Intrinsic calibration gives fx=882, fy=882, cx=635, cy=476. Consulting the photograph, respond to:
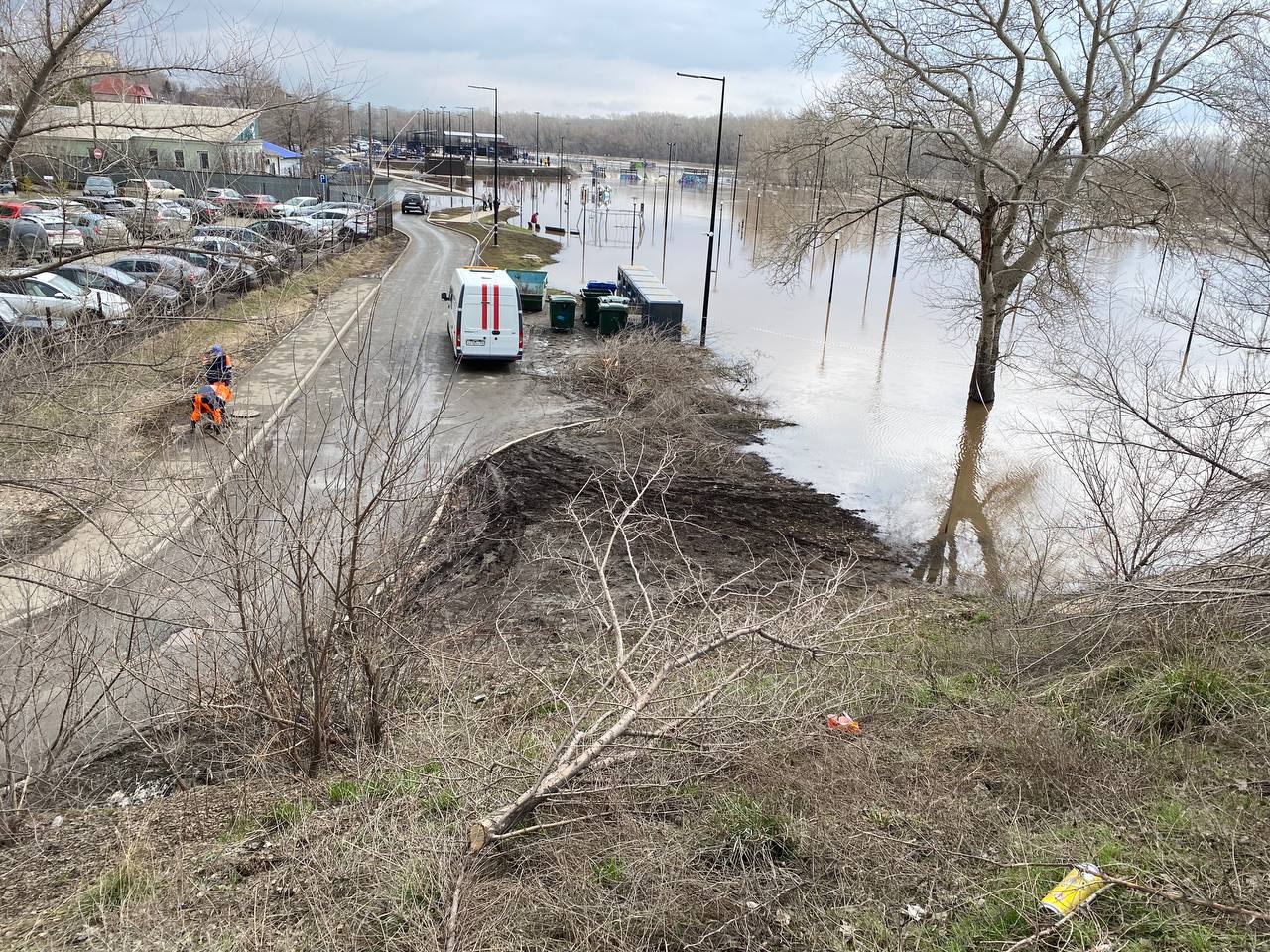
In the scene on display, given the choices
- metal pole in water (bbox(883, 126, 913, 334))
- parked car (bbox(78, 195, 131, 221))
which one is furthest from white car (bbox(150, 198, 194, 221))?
metal pole in water (bbox(883, 126, 913, 334))

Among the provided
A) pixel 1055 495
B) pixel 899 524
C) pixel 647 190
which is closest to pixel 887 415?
pixel 1055 495

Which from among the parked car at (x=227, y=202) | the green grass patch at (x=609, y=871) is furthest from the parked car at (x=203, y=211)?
the green grass patch at (x=609, y=871)

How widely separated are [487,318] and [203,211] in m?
11.5

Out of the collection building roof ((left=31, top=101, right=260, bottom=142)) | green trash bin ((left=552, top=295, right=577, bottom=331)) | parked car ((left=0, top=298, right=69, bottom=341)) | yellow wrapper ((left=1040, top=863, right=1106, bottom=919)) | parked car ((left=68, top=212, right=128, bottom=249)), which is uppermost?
building roof ((left=31, top=101, right=260, bottom=142))

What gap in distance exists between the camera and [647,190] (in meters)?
110

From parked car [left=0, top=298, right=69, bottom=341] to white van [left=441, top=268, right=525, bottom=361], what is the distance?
25.9 ft

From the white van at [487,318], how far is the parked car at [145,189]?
31.1 ft

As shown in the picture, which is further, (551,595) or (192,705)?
(551,595)

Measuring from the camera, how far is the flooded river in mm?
15016

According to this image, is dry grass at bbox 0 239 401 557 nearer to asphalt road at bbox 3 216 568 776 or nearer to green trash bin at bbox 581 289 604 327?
asphalt road at bbox 3 216 568 776

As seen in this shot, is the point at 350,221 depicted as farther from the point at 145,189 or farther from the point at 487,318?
the point at 145,189

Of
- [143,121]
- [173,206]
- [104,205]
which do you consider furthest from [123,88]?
[104,205]

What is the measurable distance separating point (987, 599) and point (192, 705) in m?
9.35

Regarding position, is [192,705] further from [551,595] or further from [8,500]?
[8,500]
